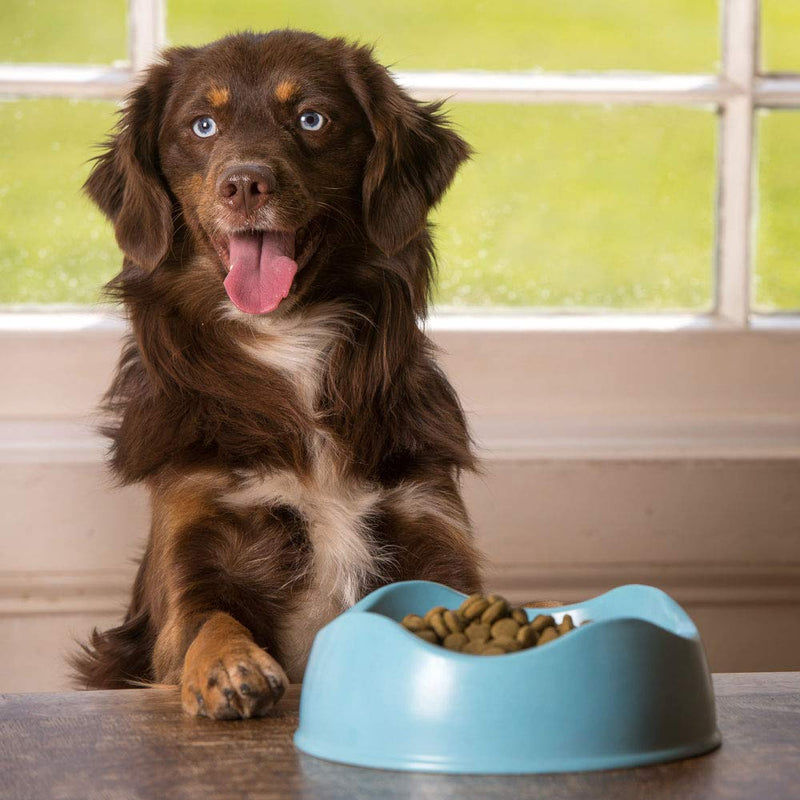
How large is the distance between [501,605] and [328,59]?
103 centimetres

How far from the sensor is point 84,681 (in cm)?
184

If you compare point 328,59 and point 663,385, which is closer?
point 328,59

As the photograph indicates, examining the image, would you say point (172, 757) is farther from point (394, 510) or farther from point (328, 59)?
point (328, 59)

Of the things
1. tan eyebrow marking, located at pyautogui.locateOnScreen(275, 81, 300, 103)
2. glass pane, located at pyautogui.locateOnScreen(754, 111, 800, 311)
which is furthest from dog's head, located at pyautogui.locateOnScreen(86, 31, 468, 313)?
glass pane, located at pyautogui.locateOnScreen(754, 111, 800, 311)

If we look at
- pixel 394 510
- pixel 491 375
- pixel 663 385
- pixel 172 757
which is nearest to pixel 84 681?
pixel 394 510

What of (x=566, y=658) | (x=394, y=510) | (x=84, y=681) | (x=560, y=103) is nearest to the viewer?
(x=566, y=658)

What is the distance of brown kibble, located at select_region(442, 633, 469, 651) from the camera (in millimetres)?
1029

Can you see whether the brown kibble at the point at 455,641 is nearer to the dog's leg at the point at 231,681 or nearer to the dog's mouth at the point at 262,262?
the dog's leg at the point at 231,681

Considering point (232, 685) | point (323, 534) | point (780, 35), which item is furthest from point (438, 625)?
point (780, 35)

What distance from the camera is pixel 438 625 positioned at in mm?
1051

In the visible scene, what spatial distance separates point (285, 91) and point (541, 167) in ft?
3.50

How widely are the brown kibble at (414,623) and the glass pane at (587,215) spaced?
Result: 165 cm

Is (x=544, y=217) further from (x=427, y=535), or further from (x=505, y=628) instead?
(x=505, y=628)

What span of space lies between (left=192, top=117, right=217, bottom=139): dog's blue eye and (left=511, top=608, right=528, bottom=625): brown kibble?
0.95m
